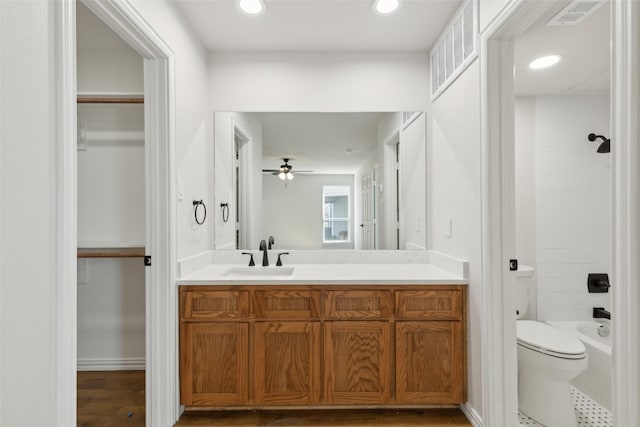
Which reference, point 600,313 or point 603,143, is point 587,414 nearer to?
point 600,313

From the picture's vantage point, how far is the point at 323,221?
2846 mm

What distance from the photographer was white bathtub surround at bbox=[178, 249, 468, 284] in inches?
84.5

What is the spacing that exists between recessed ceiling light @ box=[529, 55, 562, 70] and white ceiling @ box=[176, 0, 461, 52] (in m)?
0.78

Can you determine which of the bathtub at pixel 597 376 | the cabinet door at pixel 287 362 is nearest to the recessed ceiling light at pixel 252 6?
the cabinet door at pixel 287 362

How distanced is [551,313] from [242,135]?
3112 mm

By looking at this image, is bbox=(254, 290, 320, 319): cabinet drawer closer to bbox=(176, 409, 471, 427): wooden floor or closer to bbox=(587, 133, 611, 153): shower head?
bbox=(176, 409, 471, 427): wooden floor

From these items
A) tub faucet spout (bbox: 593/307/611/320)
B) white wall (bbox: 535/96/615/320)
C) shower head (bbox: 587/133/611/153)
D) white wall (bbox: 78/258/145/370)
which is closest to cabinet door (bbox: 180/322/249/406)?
white wall (bbox: 78/258/145/370)

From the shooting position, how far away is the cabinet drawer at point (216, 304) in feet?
6.88

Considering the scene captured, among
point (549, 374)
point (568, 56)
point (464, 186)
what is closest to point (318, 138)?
point (464, 186)

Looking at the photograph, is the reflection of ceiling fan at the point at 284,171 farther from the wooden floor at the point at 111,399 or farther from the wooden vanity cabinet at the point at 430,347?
the wooden floor at the point at 111,399

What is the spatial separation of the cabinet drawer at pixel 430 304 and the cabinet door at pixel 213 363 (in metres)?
0.96

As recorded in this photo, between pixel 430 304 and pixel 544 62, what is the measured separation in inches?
77.5
